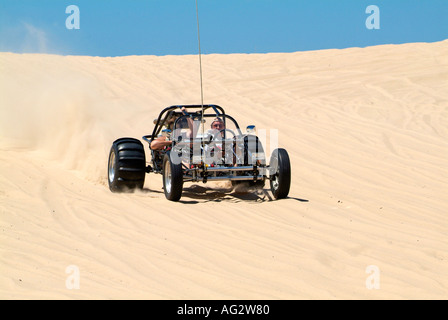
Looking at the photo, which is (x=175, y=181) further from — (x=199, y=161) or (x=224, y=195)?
(x=224, y=195)

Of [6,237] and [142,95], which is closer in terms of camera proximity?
[6,237]

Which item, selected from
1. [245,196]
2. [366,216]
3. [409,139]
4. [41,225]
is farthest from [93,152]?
[409,139]

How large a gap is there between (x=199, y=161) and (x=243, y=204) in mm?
926

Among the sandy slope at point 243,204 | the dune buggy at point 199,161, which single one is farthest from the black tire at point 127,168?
the sandy slope at point 243,204

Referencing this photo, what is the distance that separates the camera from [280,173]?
8.63 meters

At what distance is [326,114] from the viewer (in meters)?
16.9

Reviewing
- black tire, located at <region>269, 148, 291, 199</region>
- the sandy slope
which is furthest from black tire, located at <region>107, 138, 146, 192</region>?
black tire, located at <region>269, 148, 291, 199</region>

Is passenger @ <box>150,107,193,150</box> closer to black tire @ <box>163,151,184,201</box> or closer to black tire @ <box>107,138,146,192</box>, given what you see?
black tire @ <box>107,138,146,192</box>

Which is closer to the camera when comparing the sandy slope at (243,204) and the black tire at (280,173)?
the sandy slope at (243,204)

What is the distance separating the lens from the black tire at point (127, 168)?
9500mm

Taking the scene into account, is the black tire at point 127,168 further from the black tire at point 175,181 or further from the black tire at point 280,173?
the black tire at point 280,173

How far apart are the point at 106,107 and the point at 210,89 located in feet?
18.3

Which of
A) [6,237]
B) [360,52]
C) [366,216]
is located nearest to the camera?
[6,237]
